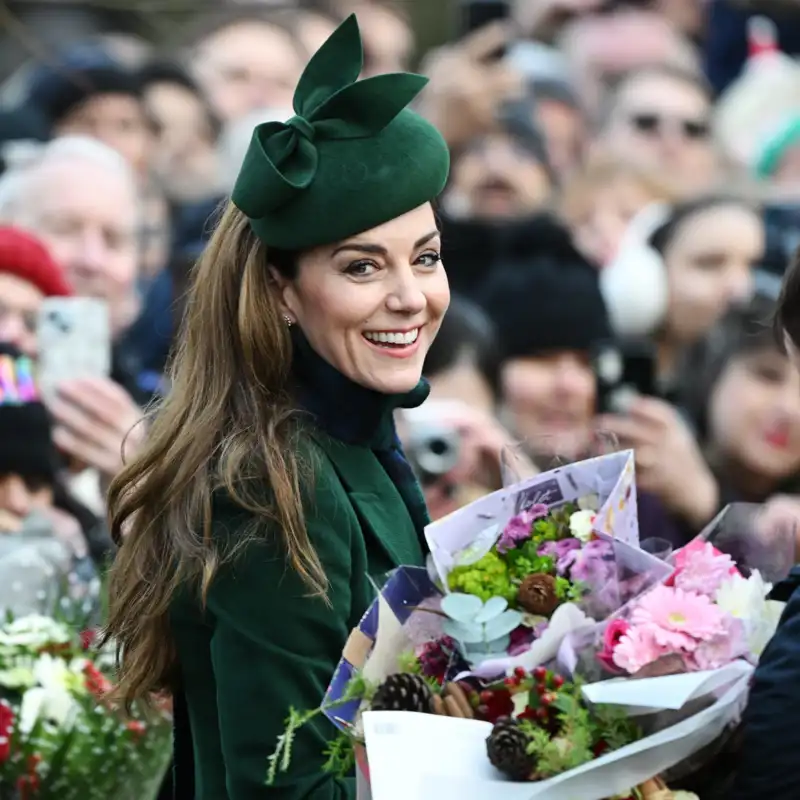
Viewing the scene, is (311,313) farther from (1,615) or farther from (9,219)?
(9,219)

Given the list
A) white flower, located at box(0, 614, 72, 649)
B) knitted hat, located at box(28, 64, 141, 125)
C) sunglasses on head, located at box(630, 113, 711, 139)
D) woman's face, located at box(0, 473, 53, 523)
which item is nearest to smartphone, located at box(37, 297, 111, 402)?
woman's face, located at box(0, 473, 53, 523)

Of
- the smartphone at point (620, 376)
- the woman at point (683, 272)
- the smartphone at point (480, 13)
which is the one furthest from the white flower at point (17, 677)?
the smartphone at point (480, 13)

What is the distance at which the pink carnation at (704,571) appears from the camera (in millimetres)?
2549

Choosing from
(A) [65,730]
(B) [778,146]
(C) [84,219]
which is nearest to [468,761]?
(A) [65,730]

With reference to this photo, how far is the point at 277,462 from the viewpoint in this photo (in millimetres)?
2697

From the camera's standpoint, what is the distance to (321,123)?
8.97 ft

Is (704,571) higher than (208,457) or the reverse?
the reverse

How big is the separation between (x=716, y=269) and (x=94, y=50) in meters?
3.11

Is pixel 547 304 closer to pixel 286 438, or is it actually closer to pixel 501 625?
pixel 286 438

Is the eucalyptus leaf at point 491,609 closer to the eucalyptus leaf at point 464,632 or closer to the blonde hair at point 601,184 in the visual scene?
the eucalyptus leaf at point 464,632

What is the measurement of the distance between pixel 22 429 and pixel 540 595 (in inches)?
118

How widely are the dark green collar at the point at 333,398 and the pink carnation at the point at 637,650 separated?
0.63m

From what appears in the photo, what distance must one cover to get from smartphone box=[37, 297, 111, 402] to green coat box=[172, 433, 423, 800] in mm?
3032

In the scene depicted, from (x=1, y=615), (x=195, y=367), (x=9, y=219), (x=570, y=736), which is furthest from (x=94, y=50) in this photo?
(x=570, y=736)
